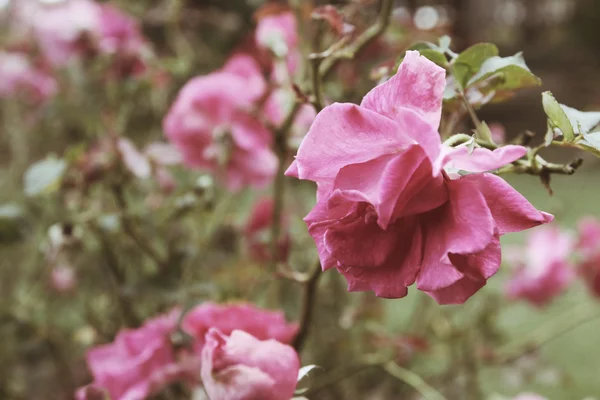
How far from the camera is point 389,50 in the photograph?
73 centimetres

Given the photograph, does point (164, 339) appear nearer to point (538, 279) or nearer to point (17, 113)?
point (538, 279)

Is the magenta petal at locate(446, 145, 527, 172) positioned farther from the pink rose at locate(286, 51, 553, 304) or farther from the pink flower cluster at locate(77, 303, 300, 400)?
the pink flower cluster at locate(77, 303, 300, 400)

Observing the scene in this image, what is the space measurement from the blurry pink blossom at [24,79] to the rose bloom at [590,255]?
733 mm

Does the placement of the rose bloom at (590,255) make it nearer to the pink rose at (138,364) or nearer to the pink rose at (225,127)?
the pink rose at (225,127)

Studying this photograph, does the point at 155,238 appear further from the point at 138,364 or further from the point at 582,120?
the point at 582,120

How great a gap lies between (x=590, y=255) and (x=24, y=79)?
0.80m

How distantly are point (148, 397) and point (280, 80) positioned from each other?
271 mm

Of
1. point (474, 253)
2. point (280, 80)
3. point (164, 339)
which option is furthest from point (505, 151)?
point (280, 80)

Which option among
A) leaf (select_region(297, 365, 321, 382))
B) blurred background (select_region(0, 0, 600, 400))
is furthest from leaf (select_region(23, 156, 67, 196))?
leaf (select_region(297, 365, 321, 382))

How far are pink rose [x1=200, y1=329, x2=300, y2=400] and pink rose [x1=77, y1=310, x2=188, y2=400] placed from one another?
0.09 meters

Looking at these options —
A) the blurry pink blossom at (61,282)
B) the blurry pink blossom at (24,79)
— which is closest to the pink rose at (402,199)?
the blurry pink blossom at (61,282)

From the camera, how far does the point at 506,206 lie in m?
0.21

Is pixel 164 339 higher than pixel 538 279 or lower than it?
higher

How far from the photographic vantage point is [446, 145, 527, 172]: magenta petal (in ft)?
0.64
